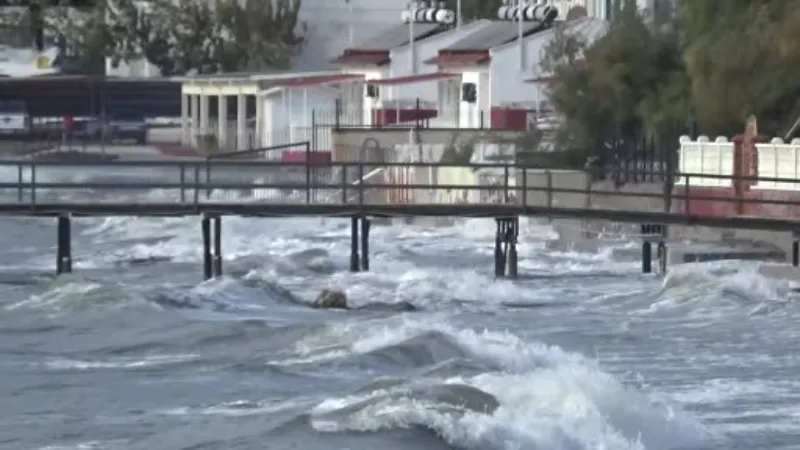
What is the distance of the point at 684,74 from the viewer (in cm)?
5041

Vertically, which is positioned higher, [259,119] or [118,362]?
[259,119]

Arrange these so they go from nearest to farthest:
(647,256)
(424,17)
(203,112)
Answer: (647,256) < (424,17) < (203,112)

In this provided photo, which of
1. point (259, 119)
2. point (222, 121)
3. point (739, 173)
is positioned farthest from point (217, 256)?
point (222, 121)

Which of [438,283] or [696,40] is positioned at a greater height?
[696,40]

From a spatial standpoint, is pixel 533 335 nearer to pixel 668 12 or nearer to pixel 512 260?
pixel 512 260

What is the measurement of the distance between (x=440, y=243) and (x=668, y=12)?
307 inches

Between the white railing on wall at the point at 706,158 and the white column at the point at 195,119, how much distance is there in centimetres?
5013

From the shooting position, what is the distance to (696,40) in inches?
1880

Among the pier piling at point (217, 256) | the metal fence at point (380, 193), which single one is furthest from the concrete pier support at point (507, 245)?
the pier piling at point (217, 256)

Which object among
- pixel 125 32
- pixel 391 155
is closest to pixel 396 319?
pixel 391 155

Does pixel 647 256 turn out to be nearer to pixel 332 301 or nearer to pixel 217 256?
pixel 332 301

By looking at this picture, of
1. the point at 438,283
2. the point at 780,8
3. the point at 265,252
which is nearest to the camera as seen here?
the point at 438,283

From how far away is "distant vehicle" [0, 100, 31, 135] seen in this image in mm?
99188

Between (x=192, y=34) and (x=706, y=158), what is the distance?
66.0 meters
